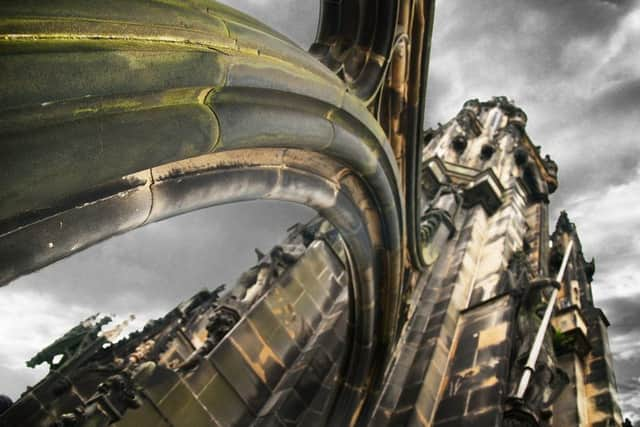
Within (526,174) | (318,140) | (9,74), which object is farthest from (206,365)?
(526,174)

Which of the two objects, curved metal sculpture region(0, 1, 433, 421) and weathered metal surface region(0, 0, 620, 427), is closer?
curved metal sculpture region(0, 1, 433, 421)

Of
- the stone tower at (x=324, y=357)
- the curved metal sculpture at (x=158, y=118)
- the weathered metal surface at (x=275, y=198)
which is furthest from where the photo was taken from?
the stone tower at (x=324, y=357)

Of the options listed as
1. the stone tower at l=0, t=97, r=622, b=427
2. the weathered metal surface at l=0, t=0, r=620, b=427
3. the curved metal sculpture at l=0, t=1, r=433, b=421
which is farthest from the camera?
the stone tower at l=0, t=97, r=622, b=427

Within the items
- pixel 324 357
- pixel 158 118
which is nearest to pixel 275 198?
pixel 158 118

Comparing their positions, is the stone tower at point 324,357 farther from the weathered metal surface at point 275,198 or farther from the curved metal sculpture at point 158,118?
the curved metal sculpture at point 158,118

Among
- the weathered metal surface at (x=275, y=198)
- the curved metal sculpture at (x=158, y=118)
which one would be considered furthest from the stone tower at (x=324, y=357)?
the curved metal sculpture at (x=158, y=118)

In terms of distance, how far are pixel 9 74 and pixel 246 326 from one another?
3.95 metres

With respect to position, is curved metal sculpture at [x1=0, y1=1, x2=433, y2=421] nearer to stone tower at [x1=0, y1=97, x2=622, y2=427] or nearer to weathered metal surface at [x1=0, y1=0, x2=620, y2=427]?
weathered metal surface at [x1=0, y1=0, x2=620, y2=427]

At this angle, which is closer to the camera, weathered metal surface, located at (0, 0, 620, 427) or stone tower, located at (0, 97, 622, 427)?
weathered metal surface, located at (0, 0, 620, 427)

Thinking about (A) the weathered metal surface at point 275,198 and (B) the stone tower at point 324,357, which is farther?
(B) the stone tower at point 324,357

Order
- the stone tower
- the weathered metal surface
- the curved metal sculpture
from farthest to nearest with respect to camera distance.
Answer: the stone tower
the weathered metal surface
the curved metal sculpture

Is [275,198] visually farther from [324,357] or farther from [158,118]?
[324,357]

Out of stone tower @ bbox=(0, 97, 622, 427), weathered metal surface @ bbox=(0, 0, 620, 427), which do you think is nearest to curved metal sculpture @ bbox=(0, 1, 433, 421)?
weathered metal surface @ bbox=(0, 0, 620, 427)

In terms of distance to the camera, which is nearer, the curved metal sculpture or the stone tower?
the curved metal sculpture
